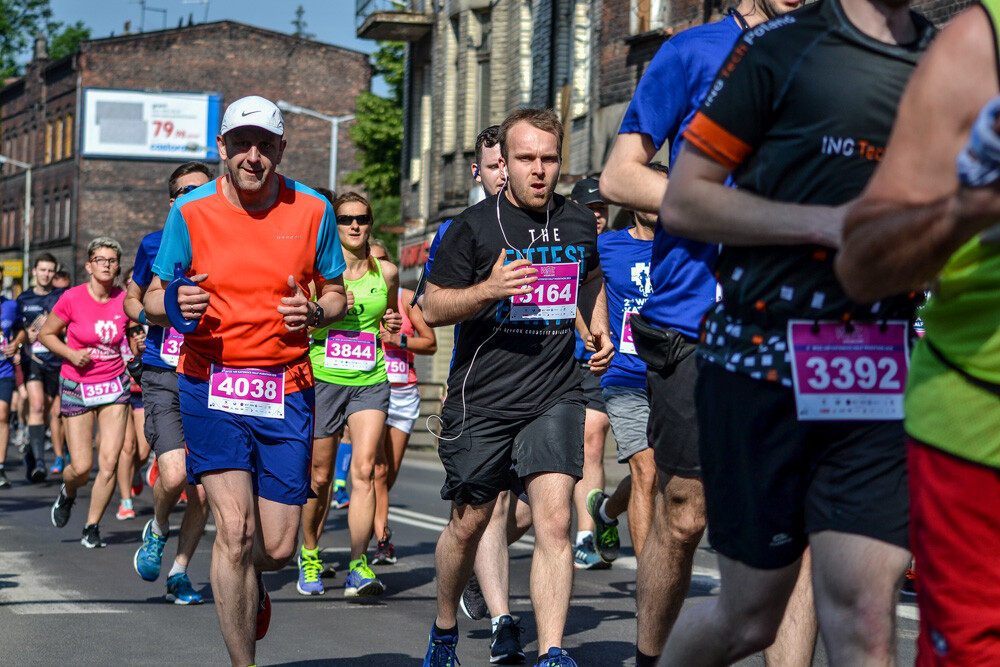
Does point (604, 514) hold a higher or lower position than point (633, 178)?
lower

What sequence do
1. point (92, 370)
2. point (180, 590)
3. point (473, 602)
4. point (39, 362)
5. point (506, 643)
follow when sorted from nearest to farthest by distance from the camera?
1. point (506, 643)
2. point (473, 602)
3. point (180, 590)
4. point (92, 370)
5. point (39, 362)

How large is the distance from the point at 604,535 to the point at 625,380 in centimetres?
101

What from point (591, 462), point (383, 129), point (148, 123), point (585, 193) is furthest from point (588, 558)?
point (148, 123)

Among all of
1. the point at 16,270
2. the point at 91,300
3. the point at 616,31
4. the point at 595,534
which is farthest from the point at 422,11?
the point at 16,270

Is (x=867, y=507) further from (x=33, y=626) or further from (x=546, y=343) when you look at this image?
(x=33, y=626)

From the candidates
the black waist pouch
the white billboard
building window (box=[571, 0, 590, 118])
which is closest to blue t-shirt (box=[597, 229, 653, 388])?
the black waist pouch

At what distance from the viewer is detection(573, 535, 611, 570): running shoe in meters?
9.41

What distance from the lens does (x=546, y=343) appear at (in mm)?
6176

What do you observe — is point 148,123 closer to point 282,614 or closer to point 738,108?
point 282,614

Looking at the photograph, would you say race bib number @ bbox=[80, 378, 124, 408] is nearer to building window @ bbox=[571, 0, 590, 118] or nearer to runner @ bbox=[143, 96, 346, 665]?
runner @ bbox=[143, 96, 346, 665]

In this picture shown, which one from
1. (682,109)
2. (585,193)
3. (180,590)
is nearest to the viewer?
(682,109)

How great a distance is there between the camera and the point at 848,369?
10.8ft

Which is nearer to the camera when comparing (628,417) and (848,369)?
(848,369)

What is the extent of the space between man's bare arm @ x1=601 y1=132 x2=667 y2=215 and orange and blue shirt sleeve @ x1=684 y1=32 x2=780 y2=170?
89cm
